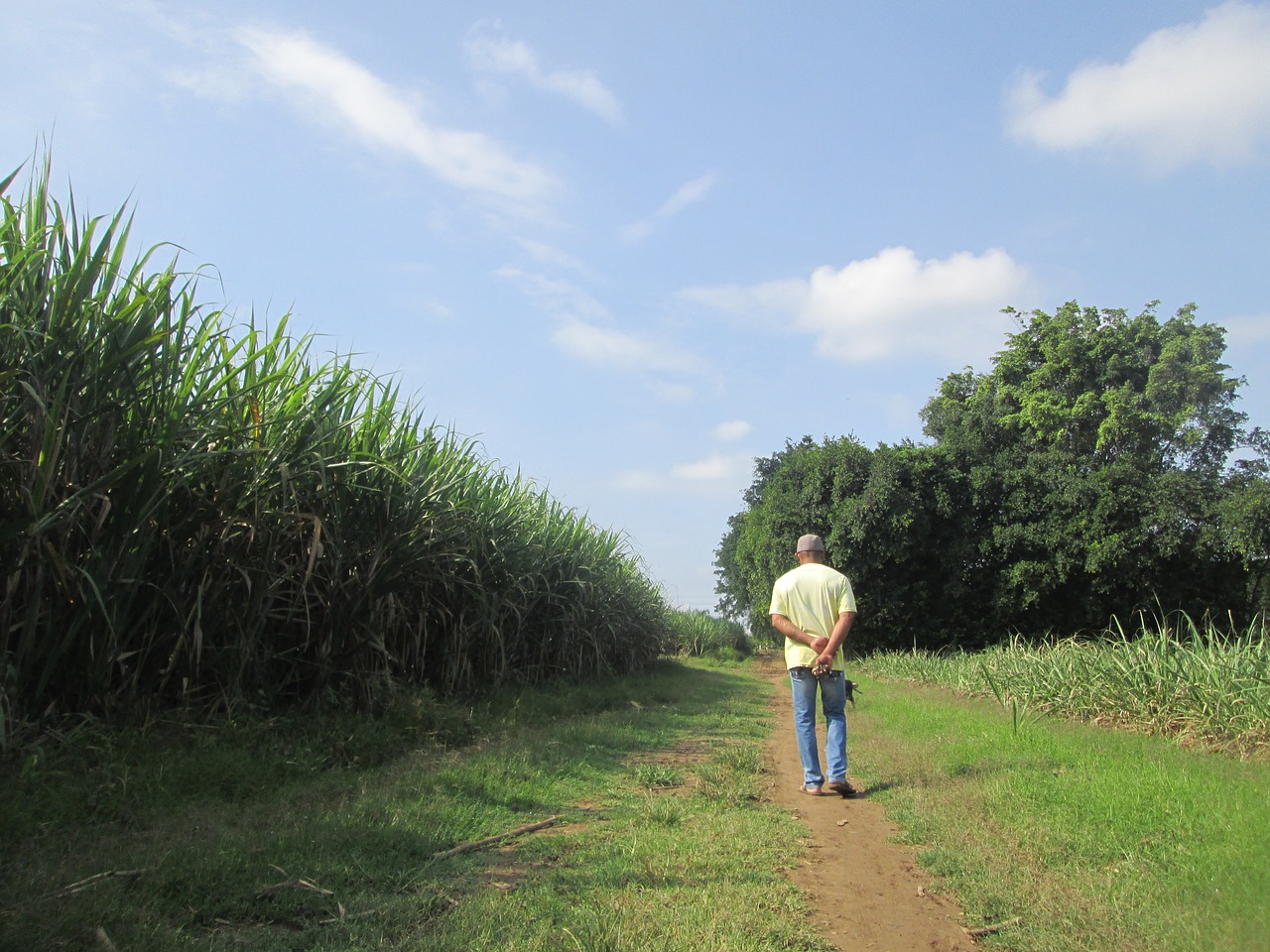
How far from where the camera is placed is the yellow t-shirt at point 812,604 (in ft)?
19.7

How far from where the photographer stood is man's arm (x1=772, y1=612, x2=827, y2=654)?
5.93 metres

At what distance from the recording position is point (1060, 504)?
22.7 metres

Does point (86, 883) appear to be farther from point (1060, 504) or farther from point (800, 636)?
point (1060, 504)

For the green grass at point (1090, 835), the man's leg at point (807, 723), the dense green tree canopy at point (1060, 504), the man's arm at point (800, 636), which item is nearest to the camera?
the green grass at point (1090, 835)

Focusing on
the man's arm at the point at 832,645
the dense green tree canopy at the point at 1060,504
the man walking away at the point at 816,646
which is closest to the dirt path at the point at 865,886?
the man walking away at the point at 816,646

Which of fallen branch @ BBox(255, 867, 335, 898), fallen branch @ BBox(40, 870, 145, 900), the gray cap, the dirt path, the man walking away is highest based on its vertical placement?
the gray cap

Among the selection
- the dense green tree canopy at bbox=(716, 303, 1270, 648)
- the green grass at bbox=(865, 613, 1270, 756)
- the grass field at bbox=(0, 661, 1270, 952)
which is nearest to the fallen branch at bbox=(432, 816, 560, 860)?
the grass field at bbox=(0, 661, 1270, 952)

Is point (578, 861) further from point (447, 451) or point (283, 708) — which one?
point (447, 451)

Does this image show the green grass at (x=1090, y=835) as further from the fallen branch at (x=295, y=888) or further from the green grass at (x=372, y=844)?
the fallen branch at (x=295, y=888)

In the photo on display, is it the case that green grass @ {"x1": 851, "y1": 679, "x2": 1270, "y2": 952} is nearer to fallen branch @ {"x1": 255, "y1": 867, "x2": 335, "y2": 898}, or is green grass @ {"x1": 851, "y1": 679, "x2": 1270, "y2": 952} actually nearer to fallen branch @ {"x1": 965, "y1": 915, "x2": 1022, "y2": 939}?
fallen branch @ {"x1": 965, "y1": 915, "x2": 1022, "y2": 939}

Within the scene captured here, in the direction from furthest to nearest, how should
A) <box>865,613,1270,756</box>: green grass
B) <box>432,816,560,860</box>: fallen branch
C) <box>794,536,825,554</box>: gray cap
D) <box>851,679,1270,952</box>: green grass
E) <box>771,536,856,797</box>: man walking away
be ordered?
<box>865,613,1270,756</box>: green grass
<box>794,536,825,554</box>: gray cap
<box>771,536,856,797</box>: man walking away
<box>432,816,560,860</box>: fallen branch
<box>851,679,1270,952</box>: green grass

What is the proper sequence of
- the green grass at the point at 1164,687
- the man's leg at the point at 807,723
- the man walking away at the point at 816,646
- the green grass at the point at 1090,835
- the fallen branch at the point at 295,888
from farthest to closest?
the green grass at the point at 1164,687 < the man walking away at the point at 816,646 < the man's leg at the point at 807,723 < the fallen branch at the point at 295,888 < the green grass at the point at 1090,835

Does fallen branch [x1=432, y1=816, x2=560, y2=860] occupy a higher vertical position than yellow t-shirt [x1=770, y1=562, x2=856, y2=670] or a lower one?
lower

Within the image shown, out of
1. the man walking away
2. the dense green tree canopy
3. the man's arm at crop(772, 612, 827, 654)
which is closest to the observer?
the man walking away
